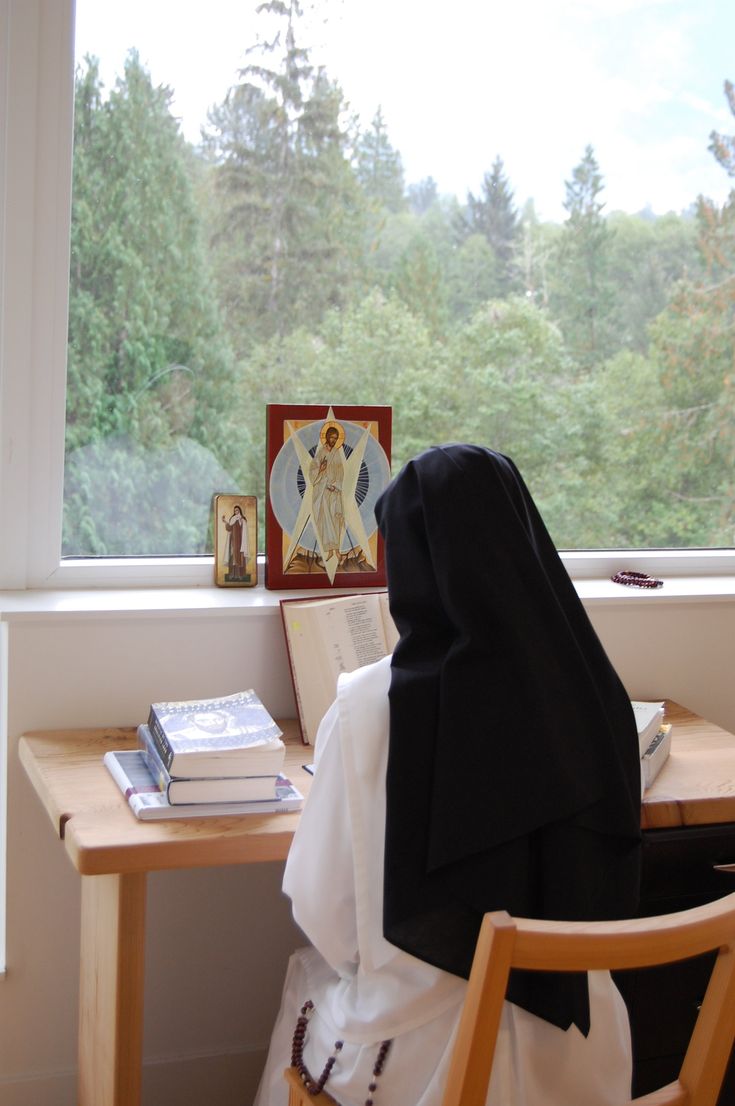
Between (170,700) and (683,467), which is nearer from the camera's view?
(170,700)

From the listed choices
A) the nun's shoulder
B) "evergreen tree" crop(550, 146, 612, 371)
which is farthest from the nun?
"evergreen tree" crop(550, 146, 612, 371)

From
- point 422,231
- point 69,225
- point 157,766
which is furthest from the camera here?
point 422,231

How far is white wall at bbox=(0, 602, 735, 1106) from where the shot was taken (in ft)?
6.84

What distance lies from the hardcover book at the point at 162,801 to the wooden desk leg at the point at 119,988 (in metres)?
0.10

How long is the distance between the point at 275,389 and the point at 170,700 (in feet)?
2.16

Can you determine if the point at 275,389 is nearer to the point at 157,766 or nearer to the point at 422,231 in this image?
the point at 422,231

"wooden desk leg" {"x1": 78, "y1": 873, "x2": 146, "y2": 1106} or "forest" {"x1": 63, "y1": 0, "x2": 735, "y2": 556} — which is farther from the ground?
"forest" {"x1": 63, "y1": 0, "x2": 735, "y2": 556}

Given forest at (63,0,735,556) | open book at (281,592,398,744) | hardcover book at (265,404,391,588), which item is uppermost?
forest at (63,0,735,556)

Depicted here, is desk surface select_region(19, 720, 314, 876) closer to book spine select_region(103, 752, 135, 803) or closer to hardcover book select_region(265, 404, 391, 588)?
book spine select_region(103, 752, 135, 803)

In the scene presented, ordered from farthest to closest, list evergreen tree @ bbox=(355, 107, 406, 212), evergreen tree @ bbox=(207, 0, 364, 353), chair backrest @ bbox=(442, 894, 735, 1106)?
evergreen tree @ bbox=(355, 107, 406, 212)
evergreen tree @ bbox=(207, 0, 364, 353)
chair backrest @ bbox=(442, 894, 735, 1106)

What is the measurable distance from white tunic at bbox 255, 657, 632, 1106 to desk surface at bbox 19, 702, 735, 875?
4.7 inches

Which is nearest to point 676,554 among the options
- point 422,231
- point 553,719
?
point 422,231

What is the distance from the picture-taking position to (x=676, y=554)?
2.71 meters

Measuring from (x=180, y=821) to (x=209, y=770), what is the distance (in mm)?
82
